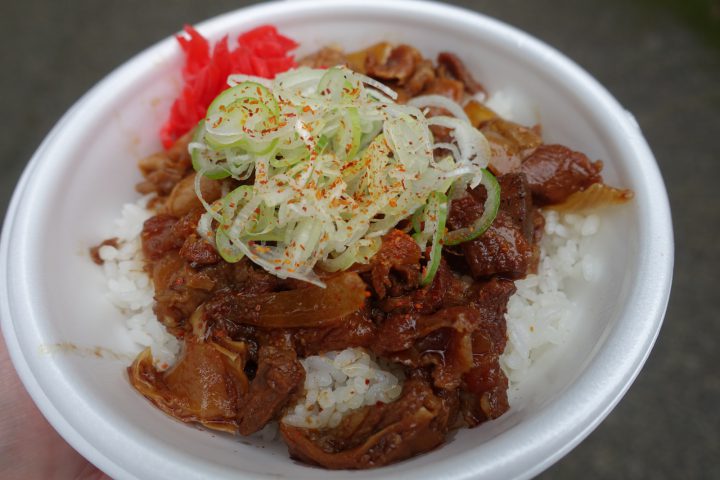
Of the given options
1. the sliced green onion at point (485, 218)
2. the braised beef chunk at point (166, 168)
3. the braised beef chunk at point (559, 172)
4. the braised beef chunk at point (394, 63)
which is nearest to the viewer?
the sliced green onion at point (485, 218)

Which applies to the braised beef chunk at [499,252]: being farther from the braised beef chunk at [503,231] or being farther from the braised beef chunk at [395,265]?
the braised beef chunk at [395,265]

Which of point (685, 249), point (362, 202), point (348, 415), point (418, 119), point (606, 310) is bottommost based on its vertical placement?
point (685, 249)

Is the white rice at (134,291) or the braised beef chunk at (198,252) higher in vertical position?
the braised beef chunk at (198,252)

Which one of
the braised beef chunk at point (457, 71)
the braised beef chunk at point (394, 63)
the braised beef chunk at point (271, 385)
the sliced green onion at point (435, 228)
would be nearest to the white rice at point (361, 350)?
the braised beef chunk at point (271, 385)

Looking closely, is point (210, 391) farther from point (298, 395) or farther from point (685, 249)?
point (685, 249)

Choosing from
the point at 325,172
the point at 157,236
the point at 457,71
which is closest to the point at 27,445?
the point at 157,236

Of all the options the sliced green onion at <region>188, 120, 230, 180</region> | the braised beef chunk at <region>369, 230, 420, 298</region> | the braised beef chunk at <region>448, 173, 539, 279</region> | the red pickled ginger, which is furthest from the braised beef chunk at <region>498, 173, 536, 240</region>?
the red pickled ginger

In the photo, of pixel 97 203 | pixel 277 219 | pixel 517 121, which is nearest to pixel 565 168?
pixel 517 121

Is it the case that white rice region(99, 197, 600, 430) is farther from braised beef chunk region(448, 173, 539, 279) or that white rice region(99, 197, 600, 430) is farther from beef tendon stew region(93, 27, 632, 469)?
braised beef chunk region(448, 173, 539, 279)
